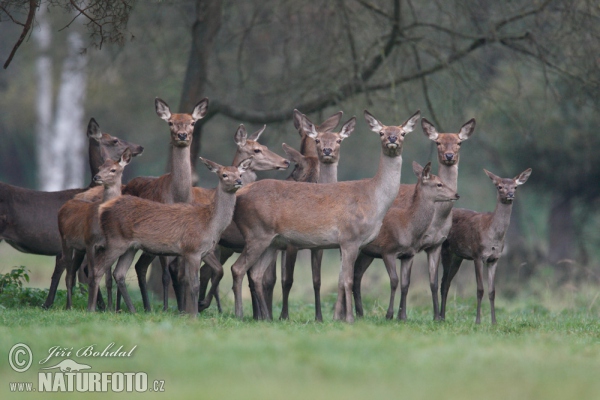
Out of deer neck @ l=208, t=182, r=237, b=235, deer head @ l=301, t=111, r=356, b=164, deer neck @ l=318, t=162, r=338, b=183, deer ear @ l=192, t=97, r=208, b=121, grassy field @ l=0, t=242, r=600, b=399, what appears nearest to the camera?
grassy field @ l=0, t=242, r=600, b=399

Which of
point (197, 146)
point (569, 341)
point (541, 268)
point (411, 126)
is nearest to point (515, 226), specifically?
point (541, 268)

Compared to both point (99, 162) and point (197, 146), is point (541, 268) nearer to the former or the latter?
point (197, 146)

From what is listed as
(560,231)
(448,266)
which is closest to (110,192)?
(448,266)

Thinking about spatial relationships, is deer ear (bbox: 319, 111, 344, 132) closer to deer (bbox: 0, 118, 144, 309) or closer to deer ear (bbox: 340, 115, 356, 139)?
deer ear (bbox: 340, 115, 356, 139)

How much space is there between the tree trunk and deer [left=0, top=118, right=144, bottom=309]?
14383 mm

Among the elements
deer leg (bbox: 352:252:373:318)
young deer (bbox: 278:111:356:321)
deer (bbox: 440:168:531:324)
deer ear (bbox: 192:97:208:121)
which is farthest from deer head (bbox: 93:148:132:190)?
deer (bbox: 440:168:531:324)

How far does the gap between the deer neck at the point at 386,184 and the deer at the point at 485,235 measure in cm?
149

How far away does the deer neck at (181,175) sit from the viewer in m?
11.8

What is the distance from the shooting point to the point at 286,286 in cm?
1191

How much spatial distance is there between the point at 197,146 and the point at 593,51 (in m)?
6.44

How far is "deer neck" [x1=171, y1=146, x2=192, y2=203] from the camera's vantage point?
1179 cm

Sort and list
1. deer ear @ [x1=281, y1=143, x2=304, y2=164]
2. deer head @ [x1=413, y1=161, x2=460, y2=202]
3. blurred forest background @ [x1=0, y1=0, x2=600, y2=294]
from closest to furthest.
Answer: deer head @ [x1=413, y1=161, x2=460, y2=202], deer ear @ [x1=281, y1=143, x2=304, y2=164], blurred forest background @ [x1=0, y1=0, x2=600, y2=294]

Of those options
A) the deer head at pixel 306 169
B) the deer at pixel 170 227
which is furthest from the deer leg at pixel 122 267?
A: the deer head at pixel 306 169

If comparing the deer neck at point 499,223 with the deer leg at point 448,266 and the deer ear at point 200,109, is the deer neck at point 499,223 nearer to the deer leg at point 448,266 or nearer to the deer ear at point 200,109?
the deer leg at point 448,266
